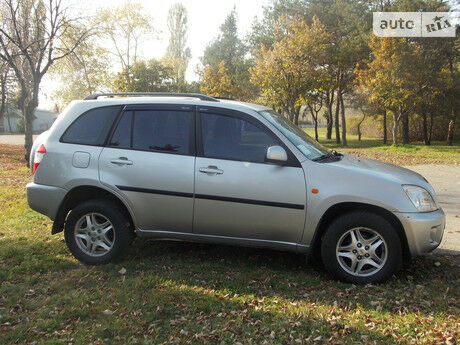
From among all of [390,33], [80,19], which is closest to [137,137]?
[80,19]

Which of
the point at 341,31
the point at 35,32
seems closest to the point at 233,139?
the point at 35,32

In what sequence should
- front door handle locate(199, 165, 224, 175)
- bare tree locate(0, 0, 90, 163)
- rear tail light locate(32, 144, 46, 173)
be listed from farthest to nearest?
bare tree locate(0, 0, 90, 163), rear tail light locate(32, 144, 46, 173), front door handle locate(199, 165, 224, 175)

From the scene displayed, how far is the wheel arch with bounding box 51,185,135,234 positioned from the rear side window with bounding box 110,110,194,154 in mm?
583

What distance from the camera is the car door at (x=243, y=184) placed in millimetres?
4270

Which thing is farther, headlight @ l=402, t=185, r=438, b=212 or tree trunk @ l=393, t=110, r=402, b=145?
tree trunk @ l=393, t=110, r=402, b=145

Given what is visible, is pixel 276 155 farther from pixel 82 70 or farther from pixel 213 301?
pixel 82 70

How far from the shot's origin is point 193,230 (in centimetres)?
462

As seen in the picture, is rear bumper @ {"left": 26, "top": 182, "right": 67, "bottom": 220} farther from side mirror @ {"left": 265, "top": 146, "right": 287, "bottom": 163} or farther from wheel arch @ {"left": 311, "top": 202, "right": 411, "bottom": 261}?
wheel arch @ {"left": 311, "top": 202, "right": 411, "bottom": 261}

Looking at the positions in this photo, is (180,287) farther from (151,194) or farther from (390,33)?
(390,33)

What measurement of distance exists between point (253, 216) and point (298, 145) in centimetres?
92

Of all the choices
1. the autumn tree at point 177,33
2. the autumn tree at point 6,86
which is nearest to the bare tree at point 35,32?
the autumn tree at point 6,86

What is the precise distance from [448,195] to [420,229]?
6.25 meters

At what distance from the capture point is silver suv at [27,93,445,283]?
13.7 feet

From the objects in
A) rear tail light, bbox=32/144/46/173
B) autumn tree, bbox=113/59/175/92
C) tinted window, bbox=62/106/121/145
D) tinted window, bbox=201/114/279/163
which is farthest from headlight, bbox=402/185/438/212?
autumn tree, bbox=113/59/175/92
